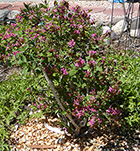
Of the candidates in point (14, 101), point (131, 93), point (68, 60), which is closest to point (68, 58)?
point (68, 60)

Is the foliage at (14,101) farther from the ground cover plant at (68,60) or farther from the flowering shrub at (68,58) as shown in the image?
the flowering shrub at (68,58)

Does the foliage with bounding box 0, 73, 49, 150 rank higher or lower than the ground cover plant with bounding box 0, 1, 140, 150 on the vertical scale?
lower

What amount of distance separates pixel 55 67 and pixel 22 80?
4.10 feet

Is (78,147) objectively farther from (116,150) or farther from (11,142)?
(11,142)

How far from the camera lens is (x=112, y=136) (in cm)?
248

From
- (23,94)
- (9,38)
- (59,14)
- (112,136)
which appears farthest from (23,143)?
(59,14)

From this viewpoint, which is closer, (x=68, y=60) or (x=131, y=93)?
(x=68, y=60)

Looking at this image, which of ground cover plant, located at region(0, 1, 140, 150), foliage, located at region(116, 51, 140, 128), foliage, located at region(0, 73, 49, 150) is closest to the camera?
ground cover plant, located at region(0, 1, 140, 150)

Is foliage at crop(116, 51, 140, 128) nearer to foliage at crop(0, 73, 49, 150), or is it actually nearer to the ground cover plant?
the ground cover plant

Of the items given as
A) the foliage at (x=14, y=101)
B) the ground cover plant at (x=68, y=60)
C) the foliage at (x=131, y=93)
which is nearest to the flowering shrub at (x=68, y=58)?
the ground cover plant at (x=68, y=60)

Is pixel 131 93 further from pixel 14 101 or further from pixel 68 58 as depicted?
pixel 14 101

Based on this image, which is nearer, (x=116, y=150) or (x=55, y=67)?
(x=55, y=67)

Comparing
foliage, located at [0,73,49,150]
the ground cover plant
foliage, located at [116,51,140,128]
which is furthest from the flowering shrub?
foliage, located at [0,73,49,150]

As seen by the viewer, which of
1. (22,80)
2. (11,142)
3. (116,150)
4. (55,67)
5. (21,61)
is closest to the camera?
(21,61)
